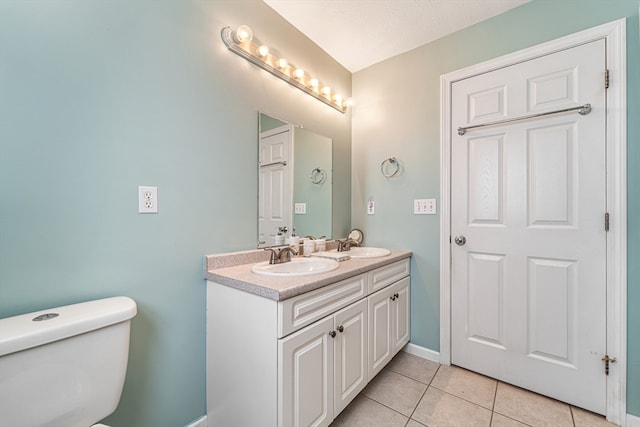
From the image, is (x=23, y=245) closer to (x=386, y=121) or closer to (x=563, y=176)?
(x=386, y=121)

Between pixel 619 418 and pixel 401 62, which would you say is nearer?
pixel 619 418

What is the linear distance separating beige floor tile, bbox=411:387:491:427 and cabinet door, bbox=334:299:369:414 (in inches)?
13.9

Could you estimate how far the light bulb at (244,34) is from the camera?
54.7 inches

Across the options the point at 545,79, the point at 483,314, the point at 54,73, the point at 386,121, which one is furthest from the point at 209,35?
the point at 483,314

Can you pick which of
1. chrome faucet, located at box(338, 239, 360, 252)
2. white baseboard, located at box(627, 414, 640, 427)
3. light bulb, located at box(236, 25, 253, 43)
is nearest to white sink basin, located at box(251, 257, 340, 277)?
chrome faucet, located at box(338, 239, 360, 252)

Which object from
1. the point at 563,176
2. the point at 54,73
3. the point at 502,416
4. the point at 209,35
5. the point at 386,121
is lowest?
the point at 502,416

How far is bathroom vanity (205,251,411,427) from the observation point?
1.01 metres

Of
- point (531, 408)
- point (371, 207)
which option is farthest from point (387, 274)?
point (531, 408)

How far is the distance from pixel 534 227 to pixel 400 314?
3.35 feet

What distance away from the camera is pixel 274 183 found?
1.63m

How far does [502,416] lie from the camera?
1396 millimetres

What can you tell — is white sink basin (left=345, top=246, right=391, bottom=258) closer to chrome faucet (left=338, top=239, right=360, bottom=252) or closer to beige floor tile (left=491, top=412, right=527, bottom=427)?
chrome faucet (left=338, top=239, right=360, bottom=252)

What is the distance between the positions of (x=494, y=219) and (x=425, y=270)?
59 cm

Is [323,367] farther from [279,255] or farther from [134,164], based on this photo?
[134,164]
